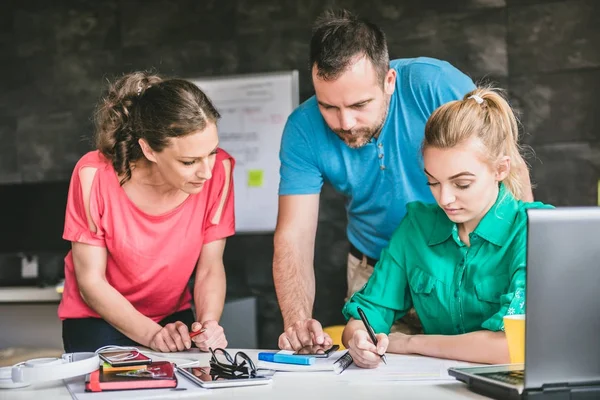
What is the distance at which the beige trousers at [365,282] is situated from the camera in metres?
2.12

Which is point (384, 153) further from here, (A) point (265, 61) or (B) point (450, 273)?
(A) point (265, 61)

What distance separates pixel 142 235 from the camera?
7.13 feet

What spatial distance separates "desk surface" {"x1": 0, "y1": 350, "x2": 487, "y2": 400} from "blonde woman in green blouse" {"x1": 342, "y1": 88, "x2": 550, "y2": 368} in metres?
0.29

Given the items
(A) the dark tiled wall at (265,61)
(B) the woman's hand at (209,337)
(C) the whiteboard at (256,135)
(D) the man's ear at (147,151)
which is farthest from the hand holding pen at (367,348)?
(C) the whiteboard at (256,135)

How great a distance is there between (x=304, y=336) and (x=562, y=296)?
2.27 feet

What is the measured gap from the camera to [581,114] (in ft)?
11.8

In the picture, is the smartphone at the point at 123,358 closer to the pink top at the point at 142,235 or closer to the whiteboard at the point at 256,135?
the pink top at the point at 142,235

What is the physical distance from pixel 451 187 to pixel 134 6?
10.2 ft

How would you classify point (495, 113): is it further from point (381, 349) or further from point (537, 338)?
point (537, 338)

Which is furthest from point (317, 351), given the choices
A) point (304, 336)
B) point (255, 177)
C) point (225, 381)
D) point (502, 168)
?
point (255, 177)

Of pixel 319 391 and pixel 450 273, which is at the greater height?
pixel 450 273

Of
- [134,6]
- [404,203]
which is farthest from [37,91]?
[404,203]

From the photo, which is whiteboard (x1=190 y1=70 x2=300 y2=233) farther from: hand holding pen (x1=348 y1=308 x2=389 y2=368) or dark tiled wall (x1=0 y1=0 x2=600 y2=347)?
hand holding pen (x1=348 y1=308 x2=389 y2=368)

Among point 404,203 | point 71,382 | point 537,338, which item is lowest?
point 71,382
